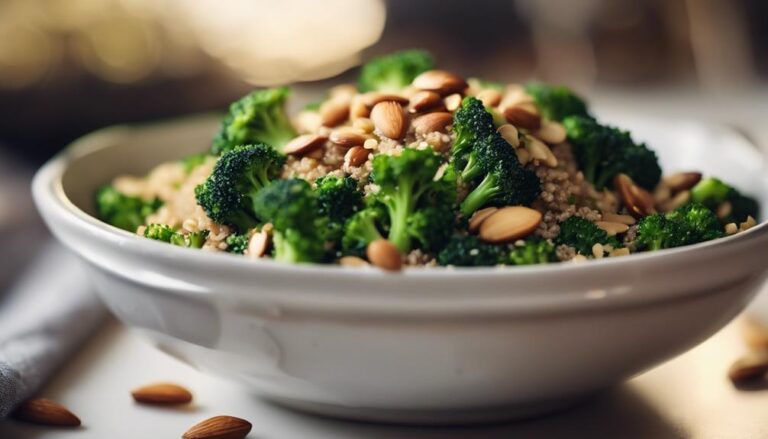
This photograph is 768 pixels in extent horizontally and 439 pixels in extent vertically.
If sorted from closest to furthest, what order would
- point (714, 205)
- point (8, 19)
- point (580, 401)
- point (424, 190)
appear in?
point (424, 190)
point (580, 401)
point (714, 205)
point (8, 19)

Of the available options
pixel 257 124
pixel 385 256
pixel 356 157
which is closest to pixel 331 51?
pixel 257 124

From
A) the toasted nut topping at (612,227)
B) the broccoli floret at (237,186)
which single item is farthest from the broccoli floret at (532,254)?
the broccoli floret at (237,186)

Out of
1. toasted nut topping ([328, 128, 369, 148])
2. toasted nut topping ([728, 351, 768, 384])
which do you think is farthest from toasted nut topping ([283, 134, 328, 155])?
toasted nut topping ([728, 351, 768, 384])

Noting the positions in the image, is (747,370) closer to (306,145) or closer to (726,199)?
(726,199)

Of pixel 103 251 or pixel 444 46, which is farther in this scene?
pixel 444 46

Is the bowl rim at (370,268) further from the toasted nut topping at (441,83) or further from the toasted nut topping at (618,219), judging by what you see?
the toasted nut topping at (441,83)

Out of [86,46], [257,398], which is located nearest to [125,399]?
[257,398]

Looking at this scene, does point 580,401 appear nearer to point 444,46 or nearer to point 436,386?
point 436,386
